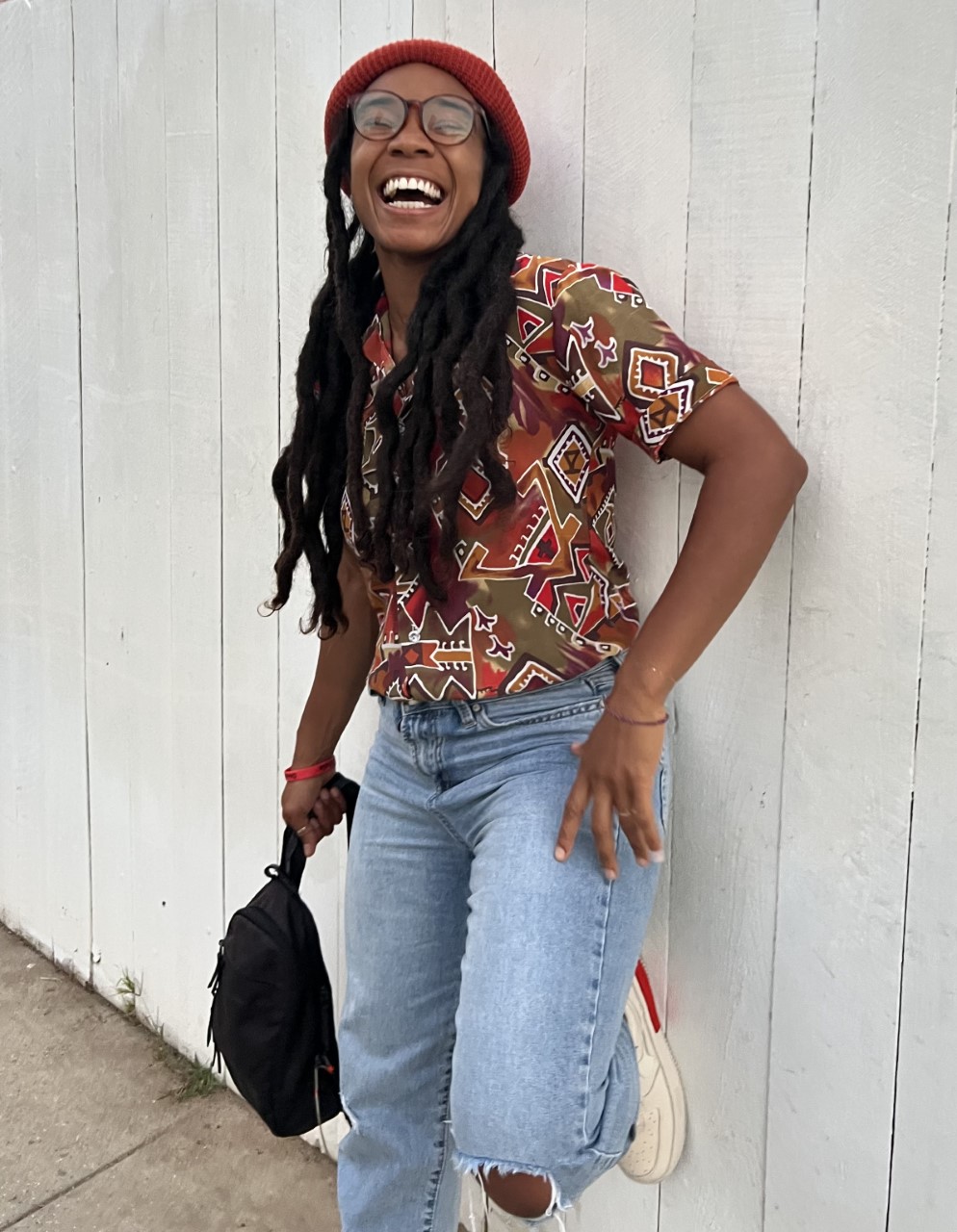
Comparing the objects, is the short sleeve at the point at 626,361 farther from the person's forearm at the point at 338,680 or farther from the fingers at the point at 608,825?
the person's forearm at the point at 338,680

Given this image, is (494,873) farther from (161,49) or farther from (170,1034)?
(161,49)

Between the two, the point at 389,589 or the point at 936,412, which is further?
the point at 389,589

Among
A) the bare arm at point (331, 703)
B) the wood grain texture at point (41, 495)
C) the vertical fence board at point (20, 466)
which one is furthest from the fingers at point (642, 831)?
the vertical fence board at point (20, 466)

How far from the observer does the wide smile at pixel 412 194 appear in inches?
61.7

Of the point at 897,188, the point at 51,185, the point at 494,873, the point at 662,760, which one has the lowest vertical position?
the point at 494,873

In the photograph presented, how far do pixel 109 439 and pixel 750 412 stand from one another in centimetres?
183

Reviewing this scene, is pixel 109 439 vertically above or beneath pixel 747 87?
beneath

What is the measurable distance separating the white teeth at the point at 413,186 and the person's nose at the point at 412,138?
36 millimetres

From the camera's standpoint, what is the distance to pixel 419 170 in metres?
1.56

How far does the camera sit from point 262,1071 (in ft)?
6.45

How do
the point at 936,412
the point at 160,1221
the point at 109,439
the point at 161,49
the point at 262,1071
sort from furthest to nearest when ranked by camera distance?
the point at 109,439
the point at 161,49
the point at 160,1221
the point at 262,1071
the point at 936,412

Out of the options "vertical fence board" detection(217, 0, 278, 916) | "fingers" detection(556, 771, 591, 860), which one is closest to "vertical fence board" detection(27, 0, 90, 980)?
"vertical fence board" detection(217, 0, 278, 916)

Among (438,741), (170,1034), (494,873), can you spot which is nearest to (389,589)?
(438,741)

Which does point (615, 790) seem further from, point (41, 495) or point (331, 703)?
point (41, 495)
